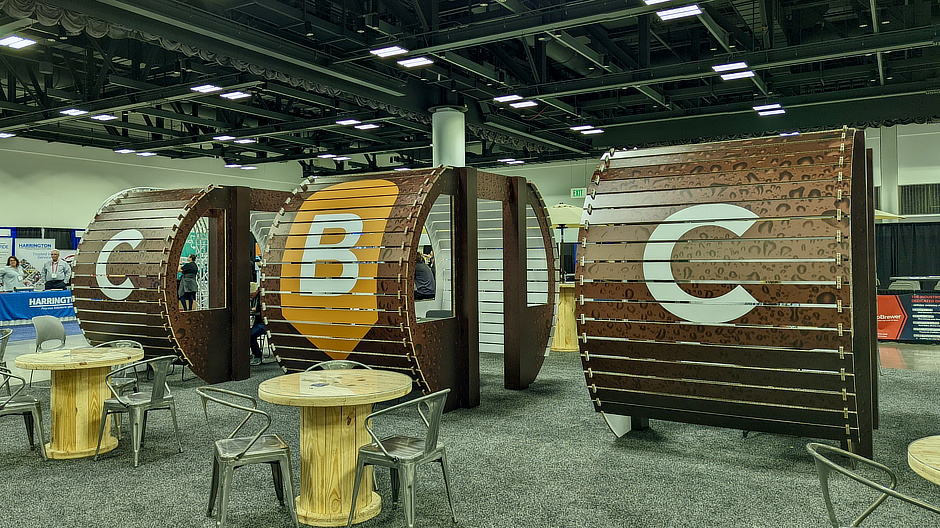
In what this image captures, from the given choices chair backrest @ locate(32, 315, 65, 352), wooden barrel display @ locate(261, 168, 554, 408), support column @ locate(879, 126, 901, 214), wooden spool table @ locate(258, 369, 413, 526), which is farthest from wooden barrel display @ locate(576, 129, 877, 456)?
support column @ locate(879, 126, 901, 214)

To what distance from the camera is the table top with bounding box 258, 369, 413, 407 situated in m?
3.76

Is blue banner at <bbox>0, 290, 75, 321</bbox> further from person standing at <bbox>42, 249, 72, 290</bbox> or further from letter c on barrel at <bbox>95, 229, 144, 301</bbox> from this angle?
letter c on barrel at <bbox>95, 229, 144, 301</bbox>

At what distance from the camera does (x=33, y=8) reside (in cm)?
654

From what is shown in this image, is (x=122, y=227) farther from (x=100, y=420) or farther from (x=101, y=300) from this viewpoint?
(x=100, y=420)

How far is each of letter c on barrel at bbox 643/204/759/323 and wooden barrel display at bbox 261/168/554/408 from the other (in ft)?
7.21

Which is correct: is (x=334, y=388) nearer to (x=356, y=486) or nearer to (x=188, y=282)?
(x=356, y=486)

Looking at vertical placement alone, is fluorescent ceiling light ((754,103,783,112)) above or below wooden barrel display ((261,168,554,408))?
above

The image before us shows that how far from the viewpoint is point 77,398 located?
5.36 meters

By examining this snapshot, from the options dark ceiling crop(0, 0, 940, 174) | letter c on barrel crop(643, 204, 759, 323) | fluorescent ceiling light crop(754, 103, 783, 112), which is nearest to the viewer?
letter c on barrel crop(643, 204, 759, 323)

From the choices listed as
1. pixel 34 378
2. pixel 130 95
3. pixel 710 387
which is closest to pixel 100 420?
pixel 34 378

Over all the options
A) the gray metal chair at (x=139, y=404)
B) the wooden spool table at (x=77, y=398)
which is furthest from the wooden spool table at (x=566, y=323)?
the wooden spool table at (x=77, y=398)

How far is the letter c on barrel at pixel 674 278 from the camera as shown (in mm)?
4691

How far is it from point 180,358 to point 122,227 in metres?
1.88

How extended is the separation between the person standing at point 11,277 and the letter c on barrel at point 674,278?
1497 centimetres
